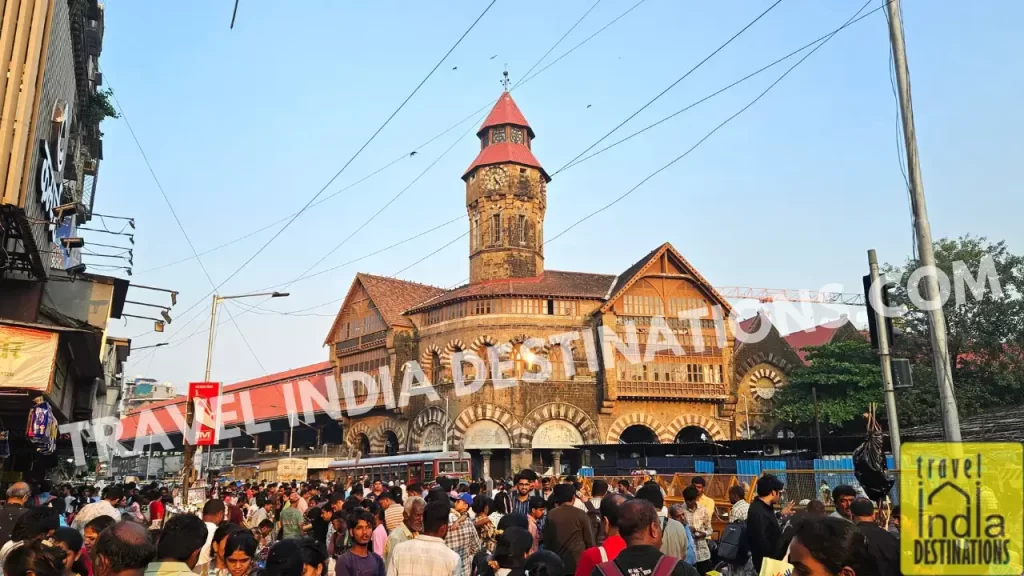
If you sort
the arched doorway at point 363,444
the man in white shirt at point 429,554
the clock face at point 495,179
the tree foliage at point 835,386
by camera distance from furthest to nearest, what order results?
1. the arched doorway at point 363,444
2. the clock face at point 495,179
3. the tree foliage at point 835,386
4. the man in white shirt at point 429,554

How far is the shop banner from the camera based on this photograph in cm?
1406

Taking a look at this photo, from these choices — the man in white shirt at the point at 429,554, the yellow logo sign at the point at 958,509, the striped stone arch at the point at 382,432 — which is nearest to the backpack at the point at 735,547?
the man in white shirt at the point at 429,554

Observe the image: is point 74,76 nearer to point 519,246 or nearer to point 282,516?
point 282,516

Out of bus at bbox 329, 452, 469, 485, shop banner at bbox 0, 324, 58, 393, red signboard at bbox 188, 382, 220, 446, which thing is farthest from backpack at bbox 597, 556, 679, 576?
bus at bbox 329, 452, 469, 485

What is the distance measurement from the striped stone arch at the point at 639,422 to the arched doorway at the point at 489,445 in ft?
18.1

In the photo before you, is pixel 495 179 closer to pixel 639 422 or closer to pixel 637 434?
pixel 639 422

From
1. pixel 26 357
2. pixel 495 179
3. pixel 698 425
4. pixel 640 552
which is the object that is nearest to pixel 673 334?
pixel 698 425

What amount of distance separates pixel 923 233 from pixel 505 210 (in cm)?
3668

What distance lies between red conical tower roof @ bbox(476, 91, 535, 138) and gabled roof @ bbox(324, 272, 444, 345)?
10940 millimetres

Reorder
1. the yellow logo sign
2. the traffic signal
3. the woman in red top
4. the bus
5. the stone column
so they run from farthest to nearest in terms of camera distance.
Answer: the stone column, the bus, the woman in red top, the traffic signal, the yellow logo sign

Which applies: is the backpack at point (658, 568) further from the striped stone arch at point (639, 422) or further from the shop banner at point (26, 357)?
the striped stone arch at point (639, 422)

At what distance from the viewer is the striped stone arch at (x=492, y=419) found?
3841 centimetres

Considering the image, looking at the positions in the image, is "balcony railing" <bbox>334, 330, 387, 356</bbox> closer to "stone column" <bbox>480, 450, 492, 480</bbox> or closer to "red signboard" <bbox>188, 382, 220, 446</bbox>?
"stone column" <bbox>480, 450, 492, 480</bbox>

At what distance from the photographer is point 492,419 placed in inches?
1524
